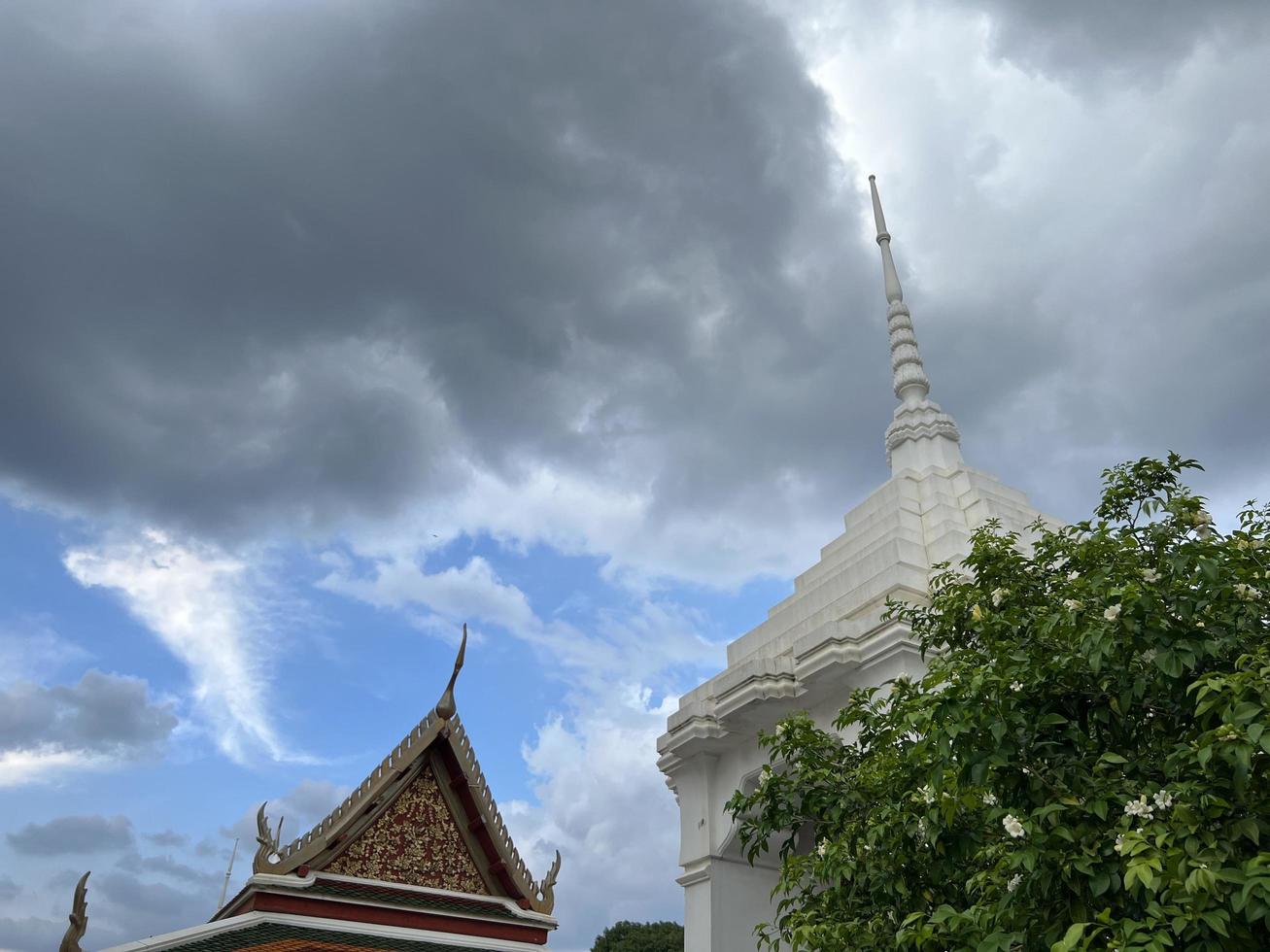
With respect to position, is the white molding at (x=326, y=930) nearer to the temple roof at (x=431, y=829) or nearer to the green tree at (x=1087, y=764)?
the temple roof at (x=431, y=829)

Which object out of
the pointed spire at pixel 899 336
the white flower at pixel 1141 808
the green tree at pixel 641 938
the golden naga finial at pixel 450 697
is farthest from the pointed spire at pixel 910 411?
the green tree at pixel 641 938

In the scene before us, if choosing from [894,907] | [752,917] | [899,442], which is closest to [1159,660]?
[894,907]

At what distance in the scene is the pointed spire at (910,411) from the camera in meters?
15.6

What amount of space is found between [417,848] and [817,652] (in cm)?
507

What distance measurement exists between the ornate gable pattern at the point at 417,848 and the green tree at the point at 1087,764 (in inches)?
216

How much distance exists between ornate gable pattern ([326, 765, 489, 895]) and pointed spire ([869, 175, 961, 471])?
28.1ft

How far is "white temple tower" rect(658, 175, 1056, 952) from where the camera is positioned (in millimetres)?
11750

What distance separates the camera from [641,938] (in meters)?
33.5

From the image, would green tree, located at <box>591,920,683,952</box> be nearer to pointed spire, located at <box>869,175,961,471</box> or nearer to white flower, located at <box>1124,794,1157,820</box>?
pointed spire, located at <box>869,175,961,471</box>

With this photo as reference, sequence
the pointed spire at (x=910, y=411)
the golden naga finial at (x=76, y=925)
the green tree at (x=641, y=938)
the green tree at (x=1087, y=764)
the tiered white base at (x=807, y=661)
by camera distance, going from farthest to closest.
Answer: the green tree at (x=641, y=938), the pointed spire at (x=910, y=411), the tiered white base at (x=807, y=661), the golden naga finial at (x=76, y=925), the green tree at (x=1087, y=764)

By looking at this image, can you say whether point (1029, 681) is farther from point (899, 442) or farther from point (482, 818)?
point (899, 442)

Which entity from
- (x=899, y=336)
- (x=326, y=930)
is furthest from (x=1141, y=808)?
(x=899, y=336)

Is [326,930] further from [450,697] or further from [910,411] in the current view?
[910,411]

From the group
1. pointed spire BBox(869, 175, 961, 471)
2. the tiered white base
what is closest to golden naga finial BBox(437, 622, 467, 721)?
the tiered white base
